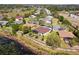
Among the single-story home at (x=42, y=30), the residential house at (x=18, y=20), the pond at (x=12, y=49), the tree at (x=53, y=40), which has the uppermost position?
the residential house at (x=18, y=20)

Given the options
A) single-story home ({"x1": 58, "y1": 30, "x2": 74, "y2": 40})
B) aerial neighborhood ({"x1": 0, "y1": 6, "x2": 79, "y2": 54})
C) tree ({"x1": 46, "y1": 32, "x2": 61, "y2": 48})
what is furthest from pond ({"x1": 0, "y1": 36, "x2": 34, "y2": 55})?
single-story home ({"x1": 58, "y1": 30, "x2": 74, "y2": 40})

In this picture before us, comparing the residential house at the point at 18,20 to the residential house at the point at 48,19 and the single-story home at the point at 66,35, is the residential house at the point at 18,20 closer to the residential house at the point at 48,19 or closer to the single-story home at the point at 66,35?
the residential house at the point at 48,19

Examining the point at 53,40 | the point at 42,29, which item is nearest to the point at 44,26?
the point at 42,29

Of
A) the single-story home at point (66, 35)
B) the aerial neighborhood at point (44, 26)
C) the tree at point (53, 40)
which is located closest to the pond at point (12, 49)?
the aerial neighborhood at point (44, 26)

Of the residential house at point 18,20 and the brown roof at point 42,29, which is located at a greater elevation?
the residential house at point 18,20

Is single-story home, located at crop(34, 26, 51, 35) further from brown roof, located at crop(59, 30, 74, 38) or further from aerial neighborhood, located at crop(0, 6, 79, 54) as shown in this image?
brown roof, located at crop(59, 30, 74, 38)

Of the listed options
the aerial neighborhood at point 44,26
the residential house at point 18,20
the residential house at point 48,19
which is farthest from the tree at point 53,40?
→ the residential house at point 18,20

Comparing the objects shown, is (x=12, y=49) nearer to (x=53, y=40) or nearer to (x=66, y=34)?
(x=53, y=40)
